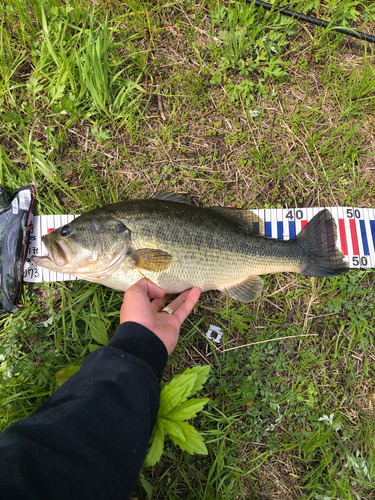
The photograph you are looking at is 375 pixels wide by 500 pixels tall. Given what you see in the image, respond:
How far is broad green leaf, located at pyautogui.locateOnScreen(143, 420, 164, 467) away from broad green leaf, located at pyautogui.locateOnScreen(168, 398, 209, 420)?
5.0 inches

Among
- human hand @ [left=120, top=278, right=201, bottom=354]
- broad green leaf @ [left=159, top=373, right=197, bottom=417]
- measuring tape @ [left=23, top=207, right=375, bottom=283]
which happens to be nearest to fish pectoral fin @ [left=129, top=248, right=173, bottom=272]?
human hand @ [left=120, top=278, right=201, bottom=354]

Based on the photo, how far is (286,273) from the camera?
11.6 ft

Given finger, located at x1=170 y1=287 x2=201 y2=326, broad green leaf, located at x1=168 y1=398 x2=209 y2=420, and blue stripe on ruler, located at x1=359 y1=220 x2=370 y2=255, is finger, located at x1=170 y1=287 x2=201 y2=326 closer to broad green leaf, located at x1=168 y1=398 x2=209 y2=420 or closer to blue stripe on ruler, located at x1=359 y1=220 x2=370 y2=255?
broad green leaf, located at x1=168 y1=398 x2=209 y2=420

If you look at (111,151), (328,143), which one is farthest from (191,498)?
(328,143)

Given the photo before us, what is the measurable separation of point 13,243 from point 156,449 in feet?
8.42

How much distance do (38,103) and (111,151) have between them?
41.9 inches

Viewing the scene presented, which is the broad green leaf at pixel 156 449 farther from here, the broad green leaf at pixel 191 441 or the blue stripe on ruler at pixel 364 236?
the blue stripe on ruler at pixel 364 236

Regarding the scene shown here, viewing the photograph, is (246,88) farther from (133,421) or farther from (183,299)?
(133,421)

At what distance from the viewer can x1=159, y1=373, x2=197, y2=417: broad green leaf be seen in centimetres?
219

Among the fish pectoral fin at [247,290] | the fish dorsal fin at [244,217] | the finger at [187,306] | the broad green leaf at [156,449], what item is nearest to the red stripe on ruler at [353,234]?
the fish dorsal fin at [244,217]

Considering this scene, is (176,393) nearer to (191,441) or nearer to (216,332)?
(191,441)

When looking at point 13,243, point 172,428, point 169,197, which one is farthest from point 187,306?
point 13,243

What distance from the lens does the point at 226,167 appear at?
3615 mm

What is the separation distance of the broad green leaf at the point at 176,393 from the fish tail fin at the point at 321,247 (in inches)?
74.3
